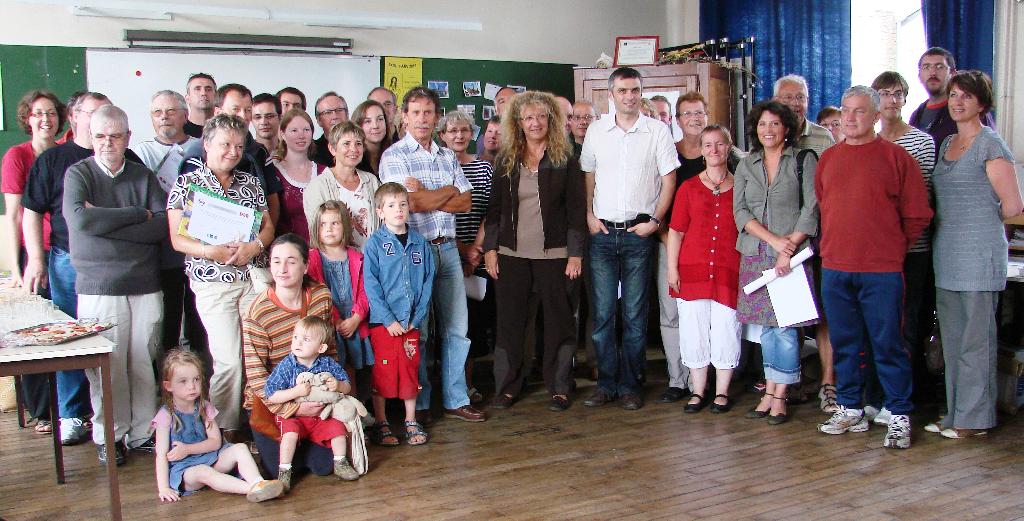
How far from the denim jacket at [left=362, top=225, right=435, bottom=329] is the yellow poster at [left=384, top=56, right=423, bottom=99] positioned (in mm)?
3538

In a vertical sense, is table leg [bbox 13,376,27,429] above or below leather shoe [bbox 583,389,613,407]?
above

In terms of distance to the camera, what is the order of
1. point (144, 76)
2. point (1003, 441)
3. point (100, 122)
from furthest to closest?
point (144, 76), point (1003, 441), point (100, 122)

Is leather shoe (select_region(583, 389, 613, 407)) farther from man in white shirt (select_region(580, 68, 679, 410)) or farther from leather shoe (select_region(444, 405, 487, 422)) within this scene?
leather shoe (select_region(444, 405, 487, 422))

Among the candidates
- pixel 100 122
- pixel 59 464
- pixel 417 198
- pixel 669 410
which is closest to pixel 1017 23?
pixel 669 410

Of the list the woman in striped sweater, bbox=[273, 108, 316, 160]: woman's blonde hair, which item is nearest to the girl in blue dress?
the woman in striped sweater

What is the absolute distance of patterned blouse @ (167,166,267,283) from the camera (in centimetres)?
342

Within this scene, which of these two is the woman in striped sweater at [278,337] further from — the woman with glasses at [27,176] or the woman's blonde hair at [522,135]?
the woman with glasses at [27,176]

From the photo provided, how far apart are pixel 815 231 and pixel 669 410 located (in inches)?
41.0

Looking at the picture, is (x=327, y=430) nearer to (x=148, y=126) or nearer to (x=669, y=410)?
(x=669, y=410)

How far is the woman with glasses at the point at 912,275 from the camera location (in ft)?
12.7

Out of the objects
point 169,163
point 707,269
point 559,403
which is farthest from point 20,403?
point 707,269

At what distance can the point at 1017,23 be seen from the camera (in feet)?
17.5

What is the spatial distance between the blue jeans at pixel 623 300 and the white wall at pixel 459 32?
3544 mm

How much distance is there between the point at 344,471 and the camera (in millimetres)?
3289
